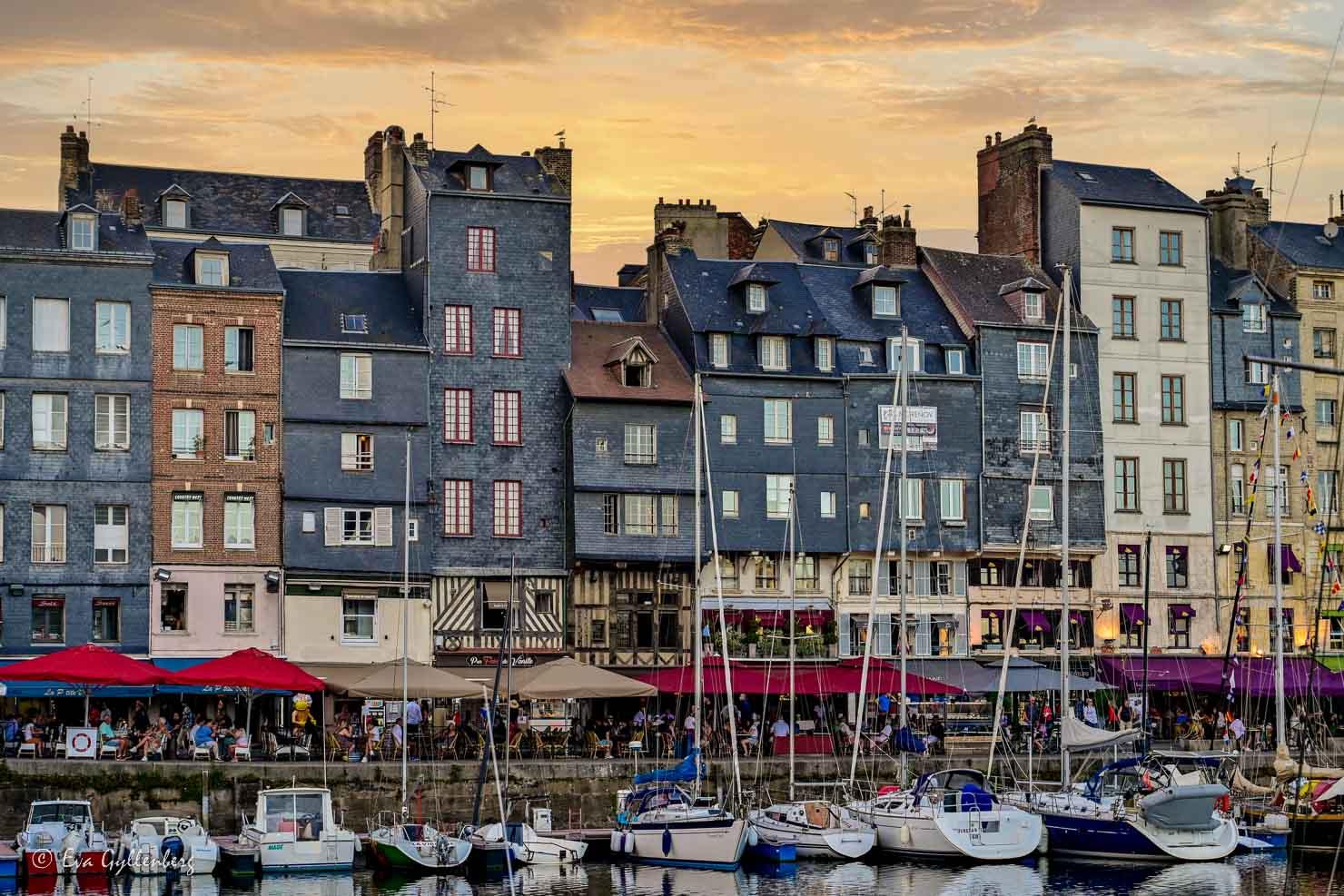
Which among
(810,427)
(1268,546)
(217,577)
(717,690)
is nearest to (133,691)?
(217,577)

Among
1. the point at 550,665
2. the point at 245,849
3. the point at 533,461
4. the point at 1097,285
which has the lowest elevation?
the point at 245,849

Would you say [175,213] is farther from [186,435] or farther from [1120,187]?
[1120,187]

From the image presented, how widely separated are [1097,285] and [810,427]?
1241 cm

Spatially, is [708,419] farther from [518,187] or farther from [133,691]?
[133,691]

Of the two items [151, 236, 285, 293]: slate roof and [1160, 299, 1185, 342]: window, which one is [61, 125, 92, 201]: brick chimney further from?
[1160, 299, 1185, 342]: window

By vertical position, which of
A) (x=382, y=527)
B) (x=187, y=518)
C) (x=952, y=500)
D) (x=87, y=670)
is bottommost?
(x=87, y=670)

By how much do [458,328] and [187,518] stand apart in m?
10.1

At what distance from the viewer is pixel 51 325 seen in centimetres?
6019

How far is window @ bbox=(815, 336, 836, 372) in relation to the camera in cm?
6862

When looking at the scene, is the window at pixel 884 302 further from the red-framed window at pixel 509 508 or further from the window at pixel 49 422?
the window at pixel 49 422

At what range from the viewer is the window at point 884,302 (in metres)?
71.3

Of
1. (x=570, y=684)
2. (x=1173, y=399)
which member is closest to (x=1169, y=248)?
(x=1173, y=399)

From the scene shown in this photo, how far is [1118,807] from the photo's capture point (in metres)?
51.7

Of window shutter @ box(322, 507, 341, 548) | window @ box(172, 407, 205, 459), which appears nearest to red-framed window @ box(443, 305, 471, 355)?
window shutter @ box(322, 507, 341, 548)
